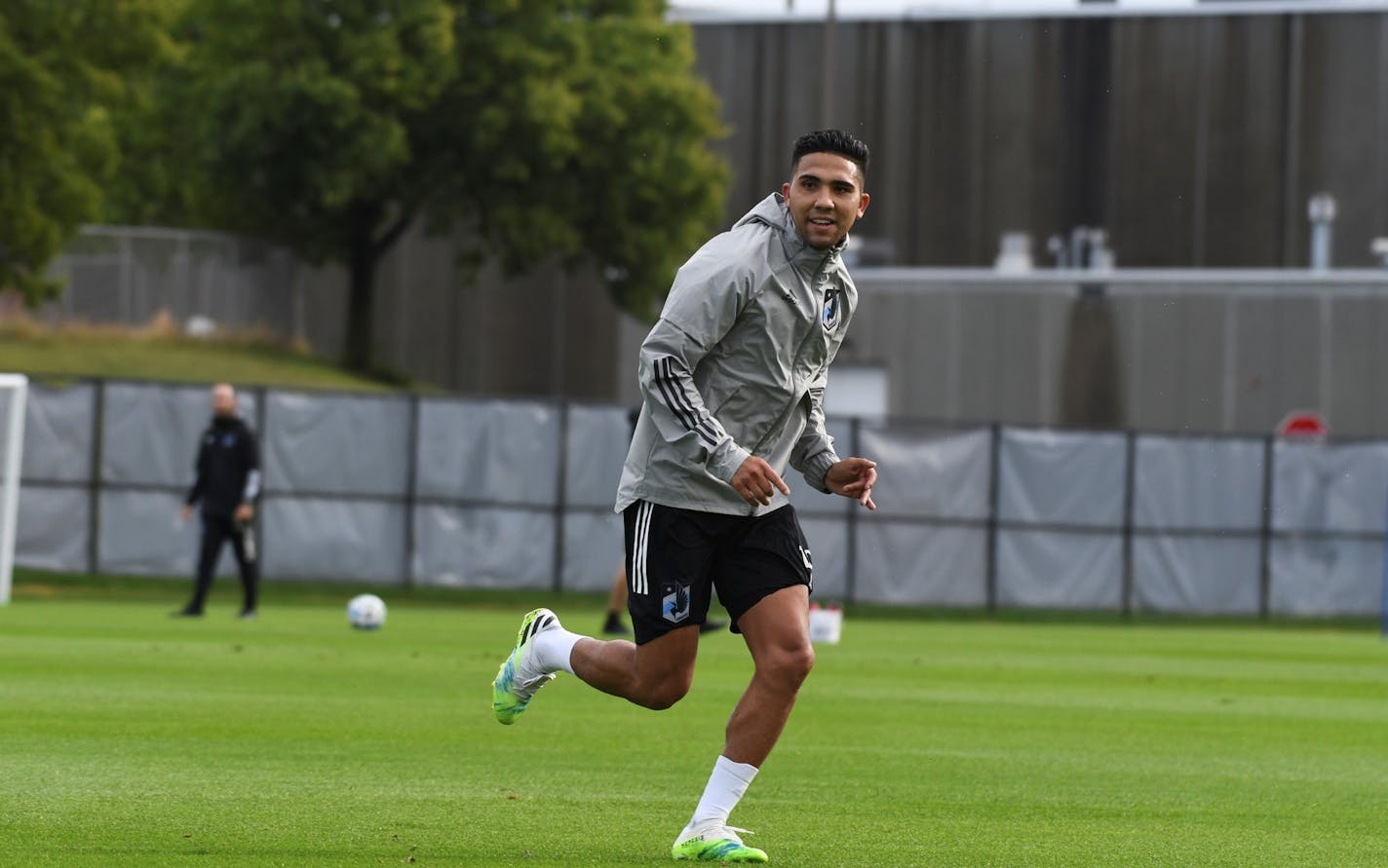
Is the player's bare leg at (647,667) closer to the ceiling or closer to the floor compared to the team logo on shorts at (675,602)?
closer to the floor

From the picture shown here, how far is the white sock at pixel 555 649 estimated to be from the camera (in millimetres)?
7809

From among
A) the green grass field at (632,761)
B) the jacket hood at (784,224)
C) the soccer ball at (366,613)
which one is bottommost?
the soccer ball at (366,613)

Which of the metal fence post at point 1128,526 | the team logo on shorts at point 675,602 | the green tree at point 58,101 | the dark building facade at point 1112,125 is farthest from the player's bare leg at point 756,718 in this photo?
the dark building facade at point 1112,125

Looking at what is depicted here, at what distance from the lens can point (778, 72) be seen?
5644cm

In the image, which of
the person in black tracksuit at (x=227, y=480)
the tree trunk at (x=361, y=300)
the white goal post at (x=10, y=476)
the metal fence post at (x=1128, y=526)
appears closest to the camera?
the person in black tracksuit at (x=227, y=480)

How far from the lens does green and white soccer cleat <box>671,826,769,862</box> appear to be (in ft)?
23.0

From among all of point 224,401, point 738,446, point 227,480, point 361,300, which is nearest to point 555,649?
point 738,446

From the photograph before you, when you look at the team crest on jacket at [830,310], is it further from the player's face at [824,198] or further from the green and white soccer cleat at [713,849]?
the green and white soccer cleat at [713,849]

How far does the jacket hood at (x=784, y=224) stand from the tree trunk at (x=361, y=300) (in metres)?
Result: 49.4

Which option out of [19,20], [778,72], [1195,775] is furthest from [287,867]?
[778,72]

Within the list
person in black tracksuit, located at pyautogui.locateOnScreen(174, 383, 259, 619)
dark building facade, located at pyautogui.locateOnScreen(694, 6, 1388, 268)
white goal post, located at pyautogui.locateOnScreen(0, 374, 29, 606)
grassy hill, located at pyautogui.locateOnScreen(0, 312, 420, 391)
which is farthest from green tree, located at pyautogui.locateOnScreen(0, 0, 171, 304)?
person in black tracksuit, located at pyautogui.locateOnScreen(174, 383, 259, 619)

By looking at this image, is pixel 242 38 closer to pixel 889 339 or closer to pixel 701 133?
pixel 701 133

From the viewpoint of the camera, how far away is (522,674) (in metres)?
8.09

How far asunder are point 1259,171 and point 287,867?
4946cm
